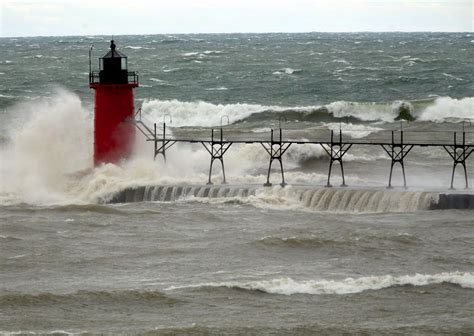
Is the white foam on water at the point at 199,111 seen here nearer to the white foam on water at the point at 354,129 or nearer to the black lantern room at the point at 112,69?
the white foam on water at the point at 354,129

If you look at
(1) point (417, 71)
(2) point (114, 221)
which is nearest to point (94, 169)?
(2) point (114, 221)

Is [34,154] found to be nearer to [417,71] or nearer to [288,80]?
[288,80]

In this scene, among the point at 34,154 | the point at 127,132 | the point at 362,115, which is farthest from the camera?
→ the point at 362,115

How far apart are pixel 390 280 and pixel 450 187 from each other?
8.12m

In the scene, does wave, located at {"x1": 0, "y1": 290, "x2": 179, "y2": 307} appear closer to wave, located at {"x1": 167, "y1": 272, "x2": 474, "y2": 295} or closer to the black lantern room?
wave, located at {"x1": 167, "y1": 272, "x2": 474, "y2": 295}

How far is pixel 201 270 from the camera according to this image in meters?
18.9

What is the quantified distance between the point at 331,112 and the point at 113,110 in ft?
79.3

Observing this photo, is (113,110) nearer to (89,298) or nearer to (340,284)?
(89,298)

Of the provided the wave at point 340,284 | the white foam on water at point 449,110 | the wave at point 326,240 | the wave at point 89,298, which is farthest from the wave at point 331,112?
the wave at point 89,298

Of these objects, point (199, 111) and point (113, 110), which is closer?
point (113, 110)

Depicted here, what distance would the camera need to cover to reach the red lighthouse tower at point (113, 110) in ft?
90.3

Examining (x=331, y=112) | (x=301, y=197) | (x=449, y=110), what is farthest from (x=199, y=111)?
(x=301, y=197)

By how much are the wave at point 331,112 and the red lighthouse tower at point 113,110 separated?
20155 millimetres

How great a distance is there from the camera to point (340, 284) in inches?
696
